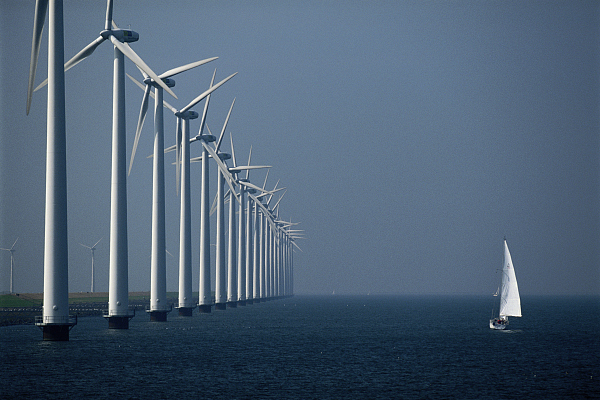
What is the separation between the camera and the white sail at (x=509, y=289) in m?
127

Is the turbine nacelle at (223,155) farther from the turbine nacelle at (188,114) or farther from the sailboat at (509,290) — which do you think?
the sailboat at (509,290)

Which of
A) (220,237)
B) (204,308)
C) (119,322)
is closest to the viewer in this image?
(119,322)

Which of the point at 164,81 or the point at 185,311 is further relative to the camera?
the point at 185,311

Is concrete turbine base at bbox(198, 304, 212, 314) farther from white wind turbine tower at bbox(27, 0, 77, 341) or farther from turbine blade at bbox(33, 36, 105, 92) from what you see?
white wind turbine tower at bbox(27, 0, 77, 341)

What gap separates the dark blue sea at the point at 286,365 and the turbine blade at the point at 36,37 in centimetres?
2630

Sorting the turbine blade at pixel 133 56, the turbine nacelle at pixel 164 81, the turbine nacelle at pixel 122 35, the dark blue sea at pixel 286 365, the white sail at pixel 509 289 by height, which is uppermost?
the turbine nacelle at pixel 122 35

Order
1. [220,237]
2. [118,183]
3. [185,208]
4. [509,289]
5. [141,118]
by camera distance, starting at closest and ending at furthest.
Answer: [118,183] → [141,118] → [509,289] → [185,208] → [220,237]

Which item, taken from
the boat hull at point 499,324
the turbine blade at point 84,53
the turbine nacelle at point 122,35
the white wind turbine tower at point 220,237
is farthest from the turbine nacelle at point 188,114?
the boat hull at point 499,324

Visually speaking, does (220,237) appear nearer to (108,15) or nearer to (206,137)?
(206,137)

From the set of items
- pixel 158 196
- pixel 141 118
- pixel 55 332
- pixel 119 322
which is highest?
pixel 141 118

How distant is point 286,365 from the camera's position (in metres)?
81.1

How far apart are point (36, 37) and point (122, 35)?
22.3 m

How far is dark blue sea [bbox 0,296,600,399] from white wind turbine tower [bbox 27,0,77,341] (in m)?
4.81

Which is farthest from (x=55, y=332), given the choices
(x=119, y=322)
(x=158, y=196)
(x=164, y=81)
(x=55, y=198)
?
(x=164, y=81)
